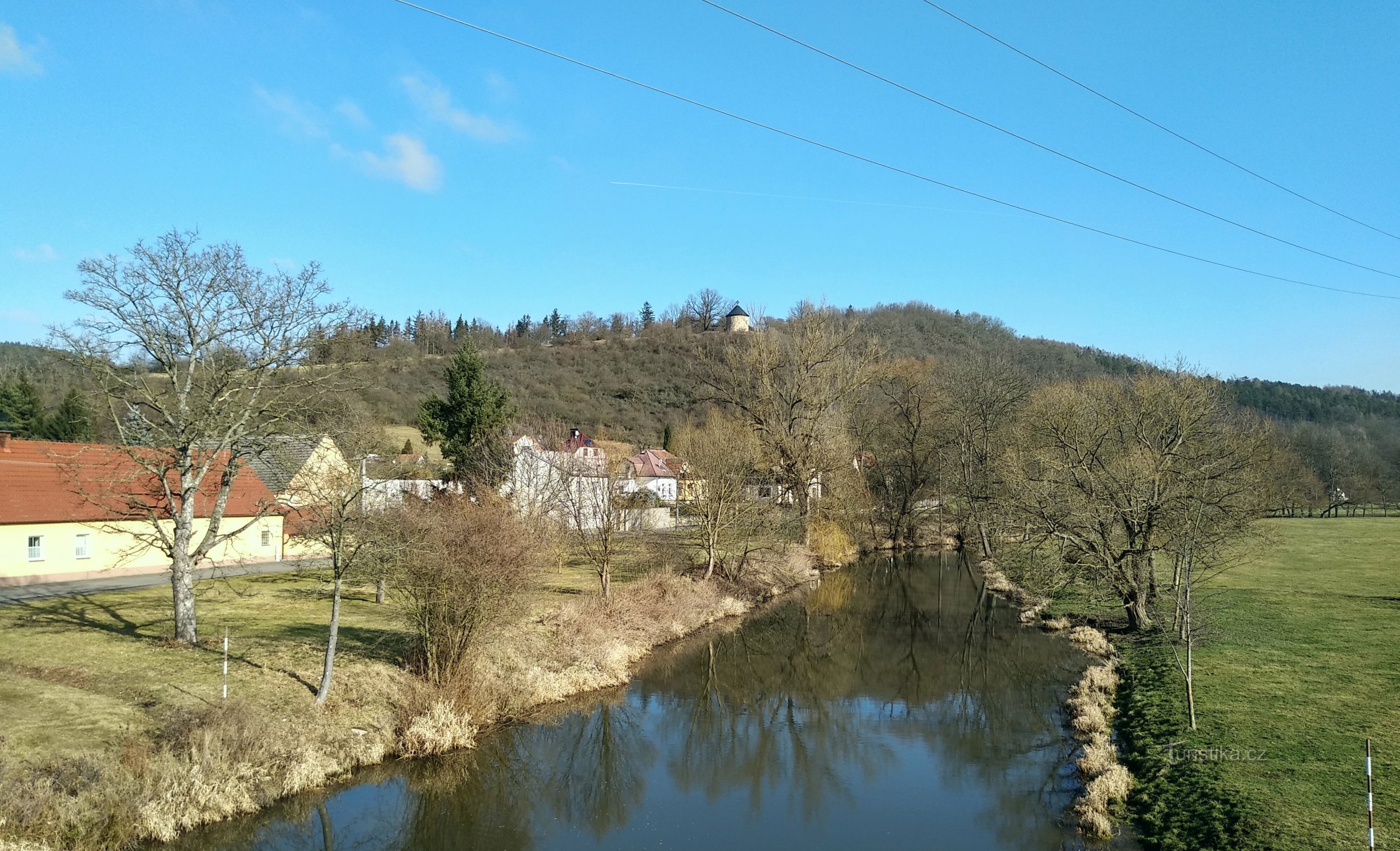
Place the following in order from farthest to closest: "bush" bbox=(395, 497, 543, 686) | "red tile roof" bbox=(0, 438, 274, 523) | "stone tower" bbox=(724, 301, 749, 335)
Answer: "stone tower" bbox=(724, 301, 749, 335) → "red tile roof" bbox=(0, 438, 274, 523) → "bush" bbox=(395, 497, 543, 686)

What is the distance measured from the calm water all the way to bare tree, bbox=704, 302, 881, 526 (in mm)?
13199

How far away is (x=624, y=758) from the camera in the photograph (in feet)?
46.2

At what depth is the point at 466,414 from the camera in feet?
107

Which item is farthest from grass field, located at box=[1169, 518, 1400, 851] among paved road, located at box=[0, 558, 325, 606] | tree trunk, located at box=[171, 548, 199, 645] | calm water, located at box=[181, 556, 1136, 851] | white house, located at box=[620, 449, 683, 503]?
white house, located at box=[620, 449, 683, 503]

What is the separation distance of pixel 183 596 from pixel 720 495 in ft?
51.3

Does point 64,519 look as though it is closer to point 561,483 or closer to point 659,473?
point 561,483

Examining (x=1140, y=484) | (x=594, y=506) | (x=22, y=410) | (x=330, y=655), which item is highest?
(x=22, y=410)

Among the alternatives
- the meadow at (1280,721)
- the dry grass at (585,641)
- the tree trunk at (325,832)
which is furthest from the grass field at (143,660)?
the meadow at (1280,721)

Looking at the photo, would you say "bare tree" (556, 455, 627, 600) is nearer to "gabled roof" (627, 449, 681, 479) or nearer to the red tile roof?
the red tile roof

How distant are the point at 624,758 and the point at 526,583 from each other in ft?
12.1

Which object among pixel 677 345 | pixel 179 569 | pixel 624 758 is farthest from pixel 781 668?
pixel 677 345

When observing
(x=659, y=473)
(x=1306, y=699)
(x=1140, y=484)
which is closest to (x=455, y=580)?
(x=1306, y=699)

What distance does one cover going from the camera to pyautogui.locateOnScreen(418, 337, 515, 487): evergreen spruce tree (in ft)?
105

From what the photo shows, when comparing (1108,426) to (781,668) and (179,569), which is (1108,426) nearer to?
(781,668)
